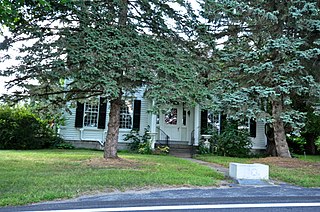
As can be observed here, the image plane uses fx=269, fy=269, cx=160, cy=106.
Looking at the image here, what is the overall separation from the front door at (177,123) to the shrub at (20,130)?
650 cm

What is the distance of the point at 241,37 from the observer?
38.4 ft

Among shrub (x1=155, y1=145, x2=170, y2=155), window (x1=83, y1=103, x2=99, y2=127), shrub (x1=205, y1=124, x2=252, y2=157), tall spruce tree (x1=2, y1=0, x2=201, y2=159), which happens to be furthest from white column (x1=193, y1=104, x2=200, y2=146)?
tall spruce tree (x1=2, y1=0, x2=201, y2=159)

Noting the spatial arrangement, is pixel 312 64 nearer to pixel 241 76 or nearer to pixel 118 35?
pixel 241 76

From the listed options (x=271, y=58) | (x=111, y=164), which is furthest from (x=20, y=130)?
(x=271, y=58)

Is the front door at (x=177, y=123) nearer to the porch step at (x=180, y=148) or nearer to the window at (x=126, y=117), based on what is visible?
the porch step at (x=180, y=148)

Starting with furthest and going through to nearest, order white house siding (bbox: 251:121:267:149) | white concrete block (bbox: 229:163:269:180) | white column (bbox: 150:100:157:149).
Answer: white house siding (bbox: 251:121:267:149)
white column (bbox: 150:100:157:149)
white concrete block (bbox: 229:163:269:180)

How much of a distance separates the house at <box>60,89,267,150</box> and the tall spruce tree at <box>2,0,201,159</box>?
623cm

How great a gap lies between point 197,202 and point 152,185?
1362 mm

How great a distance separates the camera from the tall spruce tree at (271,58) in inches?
359

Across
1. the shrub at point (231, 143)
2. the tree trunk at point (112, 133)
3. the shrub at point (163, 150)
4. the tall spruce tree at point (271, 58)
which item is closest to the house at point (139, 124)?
the shrub at point (163, 150)

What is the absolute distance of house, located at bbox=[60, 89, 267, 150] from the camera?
48.8ft

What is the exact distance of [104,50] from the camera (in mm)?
7285

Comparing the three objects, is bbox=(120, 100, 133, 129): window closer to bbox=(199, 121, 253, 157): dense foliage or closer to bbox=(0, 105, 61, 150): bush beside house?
bbox=(0, 105, 61, 150): bush beside house

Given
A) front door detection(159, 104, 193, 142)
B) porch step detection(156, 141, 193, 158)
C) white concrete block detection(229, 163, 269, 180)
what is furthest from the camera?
front door detection(159, 104, 193, 142)
